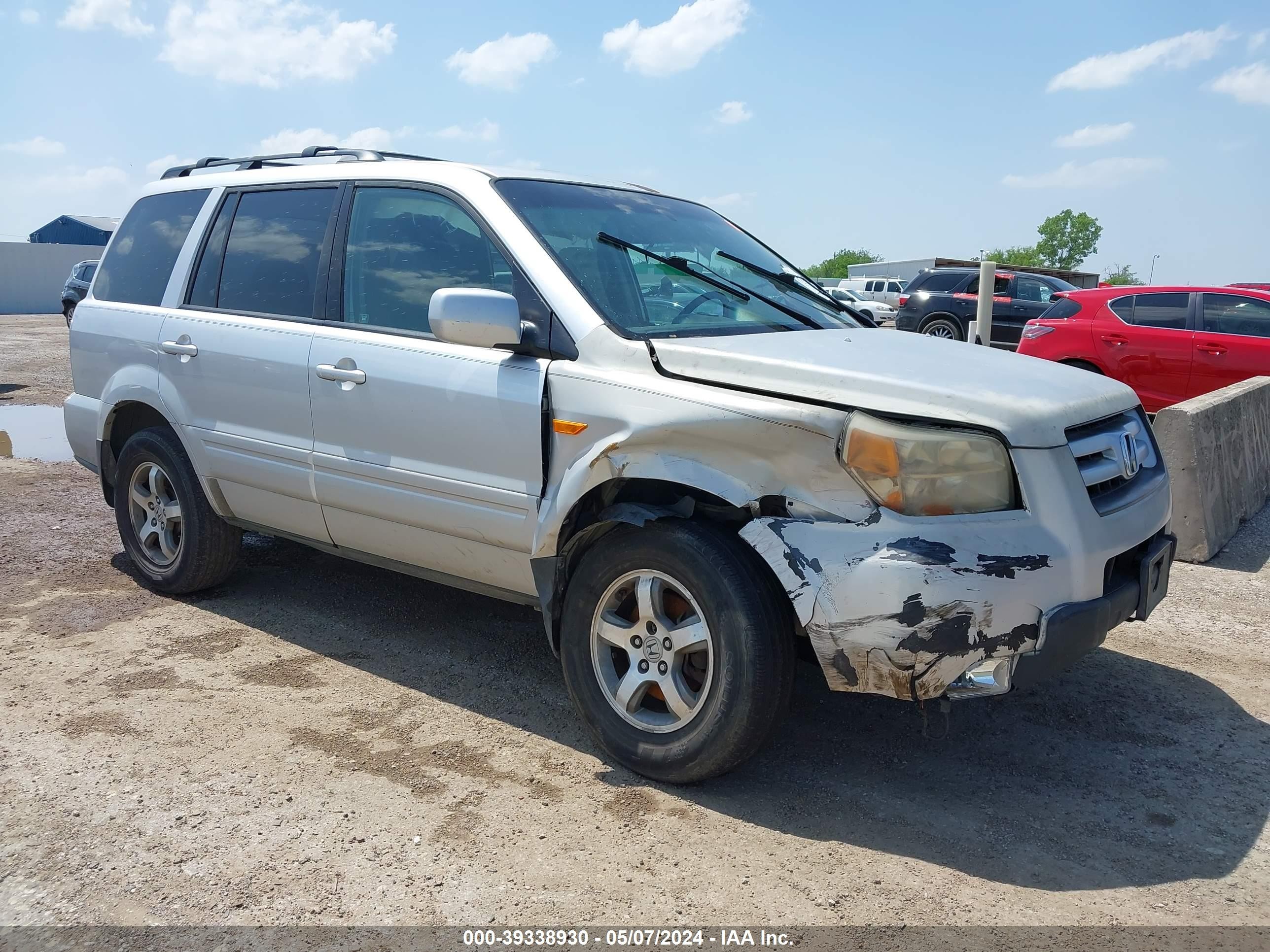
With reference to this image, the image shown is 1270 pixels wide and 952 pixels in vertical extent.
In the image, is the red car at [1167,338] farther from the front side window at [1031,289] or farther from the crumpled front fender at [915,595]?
the crumpled front fender at [915,595]

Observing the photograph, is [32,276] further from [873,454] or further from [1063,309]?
[873,454]

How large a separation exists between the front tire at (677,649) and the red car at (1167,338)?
7569 mm

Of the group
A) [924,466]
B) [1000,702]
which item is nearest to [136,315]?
[924,466]

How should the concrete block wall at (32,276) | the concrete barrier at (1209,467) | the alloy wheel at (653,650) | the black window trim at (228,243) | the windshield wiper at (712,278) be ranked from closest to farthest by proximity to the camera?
1. the alloy wheel at (653,650)
2. the windshield wiper at (712,278)
3. the black window trim at (228,243)
4. the concrete barrier at (1209,467)
5. the concrete block wall at (32,276)

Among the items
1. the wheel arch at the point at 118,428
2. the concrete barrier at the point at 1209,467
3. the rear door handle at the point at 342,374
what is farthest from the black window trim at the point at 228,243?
the concrete barrier at the point at 1209,467

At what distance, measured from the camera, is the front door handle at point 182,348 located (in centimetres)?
465

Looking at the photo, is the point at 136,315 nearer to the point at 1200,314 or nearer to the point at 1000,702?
the point at 1000,702

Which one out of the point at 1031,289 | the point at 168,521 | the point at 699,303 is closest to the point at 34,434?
the point at 168,521

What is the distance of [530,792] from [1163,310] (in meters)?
9.58

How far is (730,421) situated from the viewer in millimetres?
3107

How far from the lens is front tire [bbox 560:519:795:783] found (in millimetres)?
3066

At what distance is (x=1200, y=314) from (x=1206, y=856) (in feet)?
28.7

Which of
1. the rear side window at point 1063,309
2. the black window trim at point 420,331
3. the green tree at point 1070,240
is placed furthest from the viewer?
the green tree at point 1070,240

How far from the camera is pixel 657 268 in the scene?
12.8 feet
